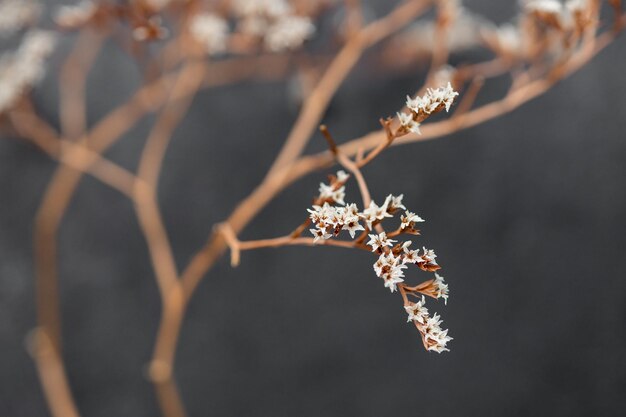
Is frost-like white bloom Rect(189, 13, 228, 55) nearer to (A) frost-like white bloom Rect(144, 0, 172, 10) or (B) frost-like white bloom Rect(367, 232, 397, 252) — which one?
(A) frost-like white bloom Rect(144, 0, 172, 10)

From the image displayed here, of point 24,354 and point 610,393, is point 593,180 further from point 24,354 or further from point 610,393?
point 24,354

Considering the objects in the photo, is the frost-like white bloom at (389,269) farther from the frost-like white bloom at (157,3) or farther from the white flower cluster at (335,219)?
the frost-like white bloom at (157,3)

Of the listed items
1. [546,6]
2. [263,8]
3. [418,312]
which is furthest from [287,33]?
[418,312]

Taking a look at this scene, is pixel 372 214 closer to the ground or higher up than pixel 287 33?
closer to the ground

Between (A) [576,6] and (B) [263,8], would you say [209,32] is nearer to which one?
(B) [263,8]

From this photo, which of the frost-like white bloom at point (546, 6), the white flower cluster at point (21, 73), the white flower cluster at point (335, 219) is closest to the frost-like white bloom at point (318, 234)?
the white flower cluster at point (335, 219)

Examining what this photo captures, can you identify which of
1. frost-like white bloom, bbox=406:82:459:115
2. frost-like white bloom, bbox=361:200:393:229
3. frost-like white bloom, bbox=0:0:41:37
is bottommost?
frost-like white bloom, bbox=361:200:393:229

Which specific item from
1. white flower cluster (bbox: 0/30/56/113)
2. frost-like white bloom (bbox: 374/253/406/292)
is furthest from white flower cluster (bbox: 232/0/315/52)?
frost-like white bloom (bbox: 374/253/406/292)
